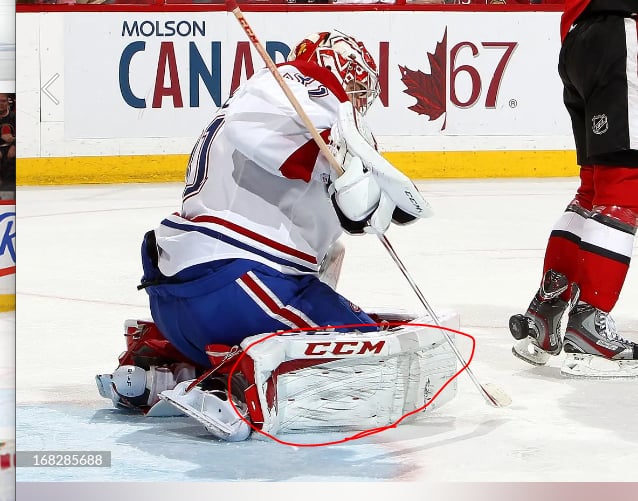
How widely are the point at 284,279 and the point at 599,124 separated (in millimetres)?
911

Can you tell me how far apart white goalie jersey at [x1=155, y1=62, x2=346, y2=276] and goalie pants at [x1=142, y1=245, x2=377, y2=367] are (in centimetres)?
3

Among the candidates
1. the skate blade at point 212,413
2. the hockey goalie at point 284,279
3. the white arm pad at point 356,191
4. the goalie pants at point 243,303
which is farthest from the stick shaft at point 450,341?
the skate blade at point 212,413

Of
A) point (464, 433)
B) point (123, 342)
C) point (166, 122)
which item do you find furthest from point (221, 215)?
point (166, 122)

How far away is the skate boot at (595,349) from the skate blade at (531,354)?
0.08 metres

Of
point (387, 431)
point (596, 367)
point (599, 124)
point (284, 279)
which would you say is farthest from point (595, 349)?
point (284, 279)

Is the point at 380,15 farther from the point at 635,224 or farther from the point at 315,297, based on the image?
the point at 315,297

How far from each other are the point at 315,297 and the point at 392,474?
0.49m

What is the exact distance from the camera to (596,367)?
3.20 meters

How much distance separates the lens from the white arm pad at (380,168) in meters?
2.61

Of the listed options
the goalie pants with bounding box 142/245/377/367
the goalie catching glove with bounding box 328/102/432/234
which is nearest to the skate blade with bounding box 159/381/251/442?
the goalie pants with bounding box 142/245/377/367

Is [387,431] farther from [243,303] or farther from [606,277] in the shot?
[606,277]

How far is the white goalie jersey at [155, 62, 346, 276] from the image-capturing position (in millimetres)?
2664

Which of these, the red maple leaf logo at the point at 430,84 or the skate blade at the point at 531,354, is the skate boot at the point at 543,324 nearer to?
the skate blade at the point at 531,354

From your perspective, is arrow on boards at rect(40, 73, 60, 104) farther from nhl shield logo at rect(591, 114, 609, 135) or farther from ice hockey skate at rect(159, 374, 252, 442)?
ice hockey skate at rect(159, 374, 252, 442)
